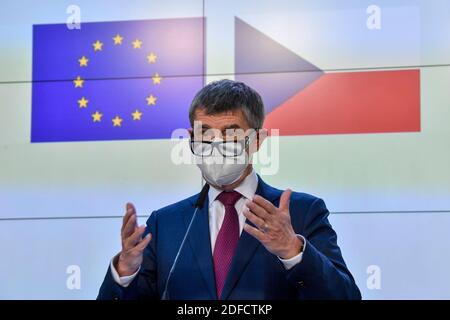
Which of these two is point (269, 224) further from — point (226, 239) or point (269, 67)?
point (269, 67)

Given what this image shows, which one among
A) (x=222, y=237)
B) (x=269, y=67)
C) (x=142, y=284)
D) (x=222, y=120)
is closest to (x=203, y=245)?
(x=222, y=237)

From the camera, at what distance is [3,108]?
8.23ft

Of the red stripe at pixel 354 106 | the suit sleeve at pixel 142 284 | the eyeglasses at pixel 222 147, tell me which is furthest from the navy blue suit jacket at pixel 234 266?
the red stripe at pixel 354 106

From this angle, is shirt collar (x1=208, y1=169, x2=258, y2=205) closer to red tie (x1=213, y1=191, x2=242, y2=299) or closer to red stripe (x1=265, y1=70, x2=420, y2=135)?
red tie (x1=213, y1=191, x2=242, y2=299)

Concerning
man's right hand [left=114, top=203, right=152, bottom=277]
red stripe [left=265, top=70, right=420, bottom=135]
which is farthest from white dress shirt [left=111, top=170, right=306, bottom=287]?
red stripe [left=265, top=70, right=420, bottom=135]

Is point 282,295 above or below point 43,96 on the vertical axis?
below

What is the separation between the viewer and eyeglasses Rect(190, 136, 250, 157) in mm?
1739

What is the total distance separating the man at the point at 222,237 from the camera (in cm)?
160

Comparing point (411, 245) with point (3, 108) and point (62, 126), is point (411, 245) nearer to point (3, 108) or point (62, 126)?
point (62, 126)

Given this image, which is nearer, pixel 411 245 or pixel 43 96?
pixel 411 245
